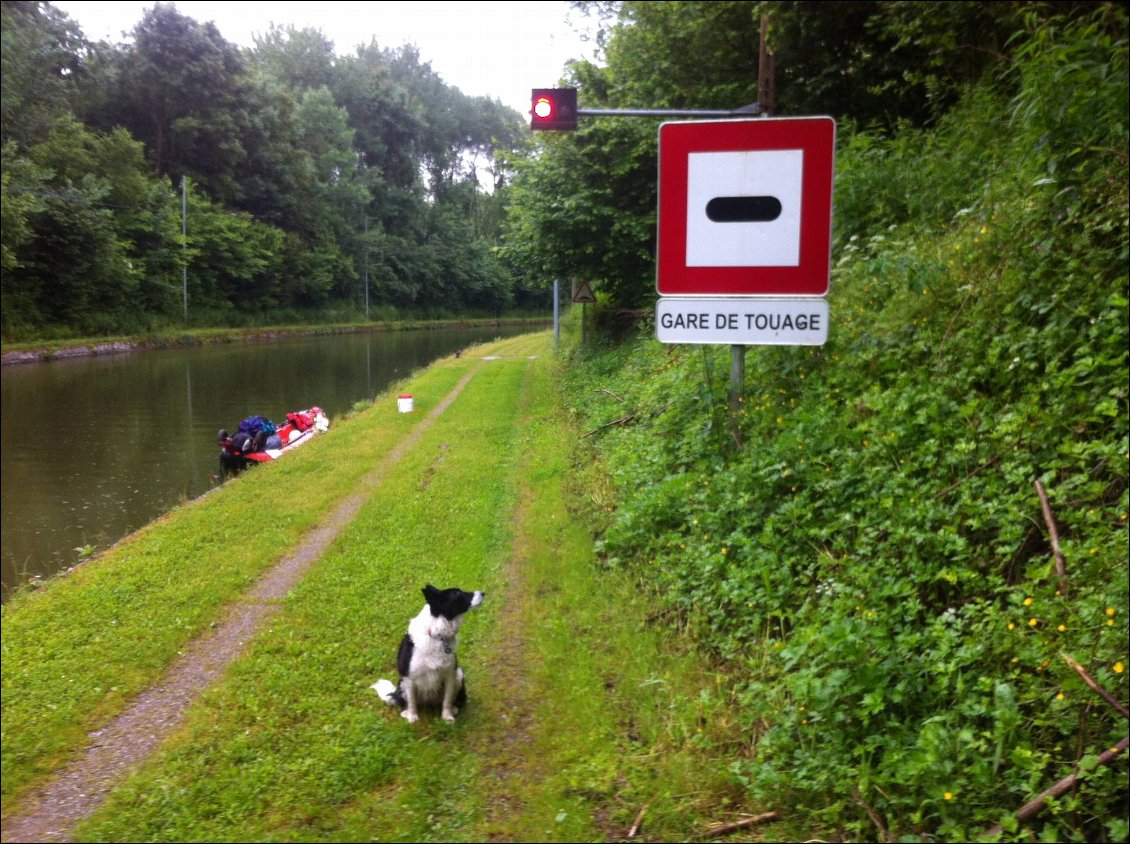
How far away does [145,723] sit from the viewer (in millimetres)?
4516

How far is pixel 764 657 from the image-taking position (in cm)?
407

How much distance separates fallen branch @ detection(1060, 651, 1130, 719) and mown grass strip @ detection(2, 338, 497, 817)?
446cm

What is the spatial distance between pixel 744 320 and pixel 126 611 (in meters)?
5.17

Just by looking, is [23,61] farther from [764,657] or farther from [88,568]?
[764,657]

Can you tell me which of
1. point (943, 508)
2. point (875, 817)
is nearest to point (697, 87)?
point (943, 508)

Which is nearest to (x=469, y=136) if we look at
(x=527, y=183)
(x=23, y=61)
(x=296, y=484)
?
(x=23, y=61)

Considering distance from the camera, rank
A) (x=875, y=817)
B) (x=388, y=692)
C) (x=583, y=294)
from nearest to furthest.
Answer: (x=875, y=817)
(x=388, y=692)
(x=583, y=294)

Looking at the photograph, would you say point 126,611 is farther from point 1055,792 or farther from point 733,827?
point 1055,792

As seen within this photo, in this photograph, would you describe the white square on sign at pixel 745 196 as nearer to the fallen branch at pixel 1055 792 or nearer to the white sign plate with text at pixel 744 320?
the white sign plate with text at pixel 744 320

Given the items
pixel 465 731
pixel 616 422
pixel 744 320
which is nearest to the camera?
pixel 465 731

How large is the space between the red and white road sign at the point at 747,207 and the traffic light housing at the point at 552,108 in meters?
5.25

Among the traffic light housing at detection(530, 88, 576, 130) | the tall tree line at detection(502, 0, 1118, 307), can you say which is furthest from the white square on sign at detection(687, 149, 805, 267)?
the traffic light housing at detection(530, 88, 576, 130)

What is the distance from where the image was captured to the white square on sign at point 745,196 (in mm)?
4305

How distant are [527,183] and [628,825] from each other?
1586cm
